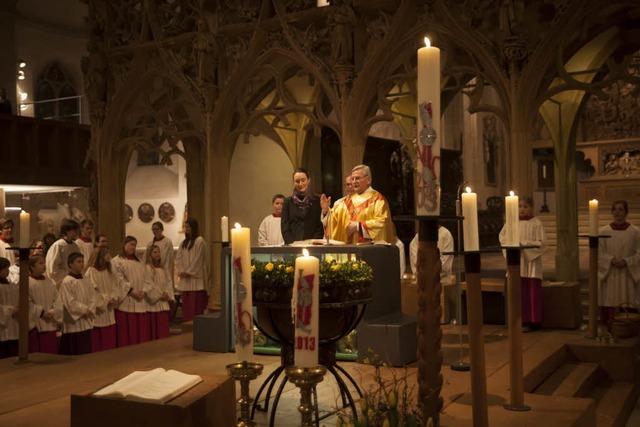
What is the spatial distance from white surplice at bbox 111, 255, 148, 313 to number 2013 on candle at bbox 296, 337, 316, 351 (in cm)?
692

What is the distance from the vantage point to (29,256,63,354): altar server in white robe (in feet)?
28.4

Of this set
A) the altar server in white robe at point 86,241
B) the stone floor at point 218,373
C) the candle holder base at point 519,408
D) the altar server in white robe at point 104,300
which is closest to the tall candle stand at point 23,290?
the stone floor at point 218,373

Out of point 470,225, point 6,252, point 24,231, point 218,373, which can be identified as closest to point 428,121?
point 470,225

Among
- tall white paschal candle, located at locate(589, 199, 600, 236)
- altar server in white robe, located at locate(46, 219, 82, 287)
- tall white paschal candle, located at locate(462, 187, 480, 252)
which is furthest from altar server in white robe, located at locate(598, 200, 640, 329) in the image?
altar server in white robe, located at locate(46, 219, 82, 287)

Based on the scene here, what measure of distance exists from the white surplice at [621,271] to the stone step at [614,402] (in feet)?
6.82

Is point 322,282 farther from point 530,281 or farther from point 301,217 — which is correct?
point 530,281

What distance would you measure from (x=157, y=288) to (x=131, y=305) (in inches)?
21.2

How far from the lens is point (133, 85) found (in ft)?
44.2

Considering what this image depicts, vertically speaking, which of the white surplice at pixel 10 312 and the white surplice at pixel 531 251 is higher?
the white surplice at pixel 531 251

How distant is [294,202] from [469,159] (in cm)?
1599

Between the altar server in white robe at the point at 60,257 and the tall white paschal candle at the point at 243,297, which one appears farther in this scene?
the altar server in white robe at the point at 60,257

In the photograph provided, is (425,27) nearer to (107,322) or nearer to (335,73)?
(335,73)

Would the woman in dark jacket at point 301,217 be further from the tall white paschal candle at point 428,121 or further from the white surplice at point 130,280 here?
the tall white paschal candle at point 428,121

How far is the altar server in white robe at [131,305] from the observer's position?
9664 millimetres
